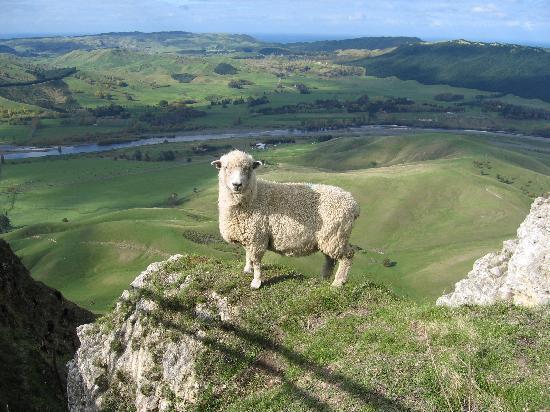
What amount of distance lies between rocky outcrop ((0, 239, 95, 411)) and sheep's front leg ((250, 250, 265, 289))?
13328mm

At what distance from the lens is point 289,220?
62.1ft

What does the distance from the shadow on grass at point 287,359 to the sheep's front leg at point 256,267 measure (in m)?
0.70

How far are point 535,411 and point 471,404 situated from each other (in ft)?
4.20

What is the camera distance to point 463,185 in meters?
148

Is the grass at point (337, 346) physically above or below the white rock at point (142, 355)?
above

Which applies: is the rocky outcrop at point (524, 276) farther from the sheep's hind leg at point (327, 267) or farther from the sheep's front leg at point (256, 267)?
the sheep's front leg at point (256, 267)

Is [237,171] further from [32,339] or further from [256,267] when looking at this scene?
[32,339]

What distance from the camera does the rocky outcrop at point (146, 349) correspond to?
16.0m

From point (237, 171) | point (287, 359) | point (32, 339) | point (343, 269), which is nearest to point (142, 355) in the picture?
point (287, 359)

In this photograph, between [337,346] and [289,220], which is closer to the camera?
[337,346]

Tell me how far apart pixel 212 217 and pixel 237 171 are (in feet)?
389

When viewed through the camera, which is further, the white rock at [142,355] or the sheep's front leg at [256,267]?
the sheep's front leg at [256,267]

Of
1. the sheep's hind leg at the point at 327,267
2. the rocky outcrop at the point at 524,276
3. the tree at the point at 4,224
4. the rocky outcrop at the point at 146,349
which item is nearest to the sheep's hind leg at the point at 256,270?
the rocky outcrop at the point at 146,349

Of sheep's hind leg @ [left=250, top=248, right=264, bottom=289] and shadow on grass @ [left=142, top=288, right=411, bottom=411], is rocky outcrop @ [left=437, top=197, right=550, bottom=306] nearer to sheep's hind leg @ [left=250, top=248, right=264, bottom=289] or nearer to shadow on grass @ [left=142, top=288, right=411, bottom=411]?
shadow on grass @ [left=142, top=288, right=411, bottom=411]
